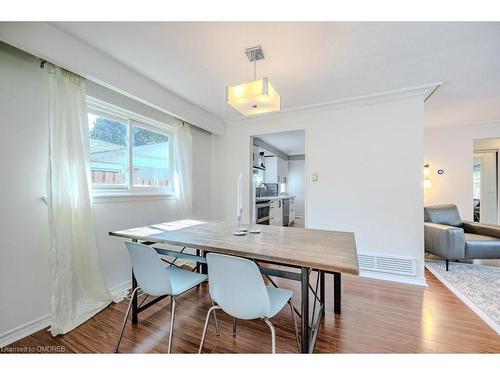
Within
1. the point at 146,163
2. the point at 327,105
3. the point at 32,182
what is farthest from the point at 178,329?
the point at 327,105

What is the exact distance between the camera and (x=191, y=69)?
2166 millimetres

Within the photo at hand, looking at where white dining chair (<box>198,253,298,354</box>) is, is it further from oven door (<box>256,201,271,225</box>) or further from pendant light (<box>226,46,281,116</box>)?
oven door (<box>256,201,271,225</box>)

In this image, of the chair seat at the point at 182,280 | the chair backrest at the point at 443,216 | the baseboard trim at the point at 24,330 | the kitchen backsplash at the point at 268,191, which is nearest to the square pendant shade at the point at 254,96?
the chair seat at the point at 182,280

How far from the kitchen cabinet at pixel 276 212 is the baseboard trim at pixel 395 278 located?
271 cm

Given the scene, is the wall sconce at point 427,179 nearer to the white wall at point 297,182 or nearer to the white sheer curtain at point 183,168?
the white wall at point 297,182

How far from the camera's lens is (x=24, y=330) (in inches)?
63.6

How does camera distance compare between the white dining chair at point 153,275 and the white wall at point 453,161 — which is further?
the white wall at point 453,161

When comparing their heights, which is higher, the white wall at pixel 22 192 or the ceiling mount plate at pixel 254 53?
the ceiling mount plate at pixel 254 53

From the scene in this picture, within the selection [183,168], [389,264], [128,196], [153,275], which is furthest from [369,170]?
[128,196]

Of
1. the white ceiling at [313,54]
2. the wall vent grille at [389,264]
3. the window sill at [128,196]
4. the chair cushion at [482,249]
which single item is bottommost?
the wall vent grille at [389,264]

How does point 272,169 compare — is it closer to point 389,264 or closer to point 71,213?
point 389,264

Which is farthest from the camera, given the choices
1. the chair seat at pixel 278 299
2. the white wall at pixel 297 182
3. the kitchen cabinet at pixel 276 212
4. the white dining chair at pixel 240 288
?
the white wall at pixel 297 182

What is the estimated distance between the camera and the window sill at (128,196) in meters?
2.19

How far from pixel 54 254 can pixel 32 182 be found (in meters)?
0.60
